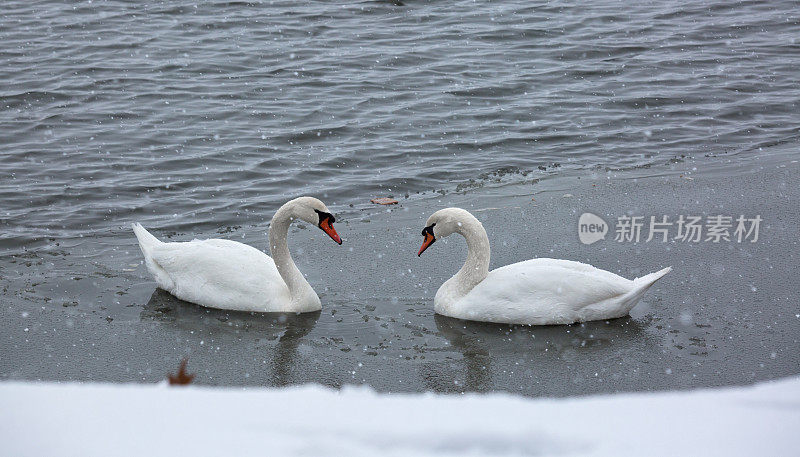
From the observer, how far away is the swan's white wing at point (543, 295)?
6.03 m

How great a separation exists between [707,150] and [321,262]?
511 centimetres

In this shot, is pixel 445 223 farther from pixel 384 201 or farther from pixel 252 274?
pixel 384 201

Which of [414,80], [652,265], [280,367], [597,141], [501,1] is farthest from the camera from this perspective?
[501,1]

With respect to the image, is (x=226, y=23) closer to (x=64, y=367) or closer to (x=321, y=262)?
(x=321, y=262)

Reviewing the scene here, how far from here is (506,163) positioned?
1020 centimetres

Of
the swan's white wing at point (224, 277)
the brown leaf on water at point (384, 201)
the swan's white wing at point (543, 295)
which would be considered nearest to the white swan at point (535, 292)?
the swan's white wing at point (543, 295)

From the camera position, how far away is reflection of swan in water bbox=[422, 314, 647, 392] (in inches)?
211

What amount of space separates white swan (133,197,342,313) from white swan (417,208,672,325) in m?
0.95

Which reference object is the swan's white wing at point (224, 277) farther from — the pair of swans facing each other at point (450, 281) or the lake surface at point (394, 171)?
the lake surface at point (394, 171)

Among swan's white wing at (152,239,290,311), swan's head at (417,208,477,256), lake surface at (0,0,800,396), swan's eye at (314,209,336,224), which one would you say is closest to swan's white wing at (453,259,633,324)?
lake surface at (0,0,800,396)

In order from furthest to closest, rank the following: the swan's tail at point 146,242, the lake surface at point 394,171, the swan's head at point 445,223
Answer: the swan's tail at point 146,242
the swan's head at point 445,223
the lake surface at point 394,171

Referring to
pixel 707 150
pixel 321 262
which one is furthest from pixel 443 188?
pixel 707 150

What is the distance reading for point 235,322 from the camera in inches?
248

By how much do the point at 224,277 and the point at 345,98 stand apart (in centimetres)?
689
